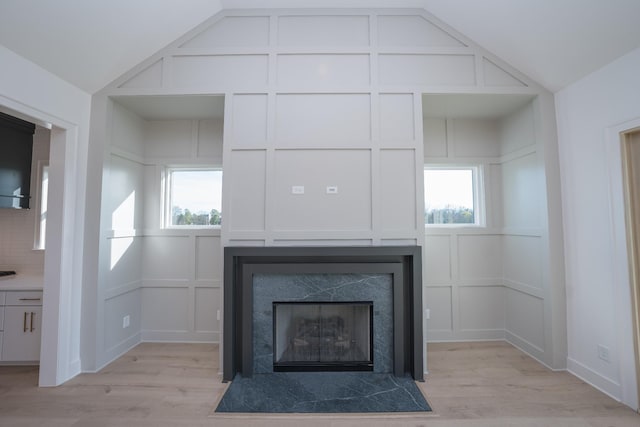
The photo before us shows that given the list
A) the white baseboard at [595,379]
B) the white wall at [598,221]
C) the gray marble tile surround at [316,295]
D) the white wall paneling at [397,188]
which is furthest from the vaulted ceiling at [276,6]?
the white baseboard at [595,379]

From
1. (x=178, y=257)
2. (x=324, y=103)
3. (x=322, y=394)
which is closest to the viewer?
(x=322, y=394)

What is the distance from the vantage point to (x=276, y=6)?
2.89 metres

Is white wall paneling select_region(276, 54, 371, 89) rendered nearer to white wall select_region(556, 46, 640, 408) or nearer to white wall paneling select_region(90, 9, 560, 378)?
white wall paneling select_region(90, 9, 560, 378)

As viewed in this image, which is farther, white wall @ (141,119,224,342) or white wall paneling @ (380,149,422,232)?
white wall @ (141,119,224,342)

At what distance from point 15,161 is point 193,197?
1781 millimetres

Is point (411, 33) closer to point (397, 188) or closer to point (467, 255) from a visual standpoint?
point (397, 188)

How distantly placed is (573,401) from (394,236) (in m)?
1.83

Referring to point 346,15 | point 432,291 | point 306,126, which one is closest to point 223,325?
point 306,126

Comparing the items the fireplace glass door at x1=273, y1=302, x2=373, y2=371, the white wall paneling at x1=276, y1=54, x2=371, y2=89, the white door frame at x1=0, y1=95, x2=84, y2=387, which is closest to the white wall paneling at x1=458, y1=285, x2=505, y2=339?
the fireplace glass door at x1=273, y1=302, x2=373, y2=371

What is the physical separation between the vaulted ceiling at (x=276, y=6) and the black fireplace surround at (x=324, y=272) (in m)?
2.04

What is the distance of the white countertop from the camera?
8.94ft

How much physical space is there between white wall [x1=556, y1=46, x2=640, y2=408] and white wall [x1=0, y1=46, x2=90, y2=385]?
179 inches

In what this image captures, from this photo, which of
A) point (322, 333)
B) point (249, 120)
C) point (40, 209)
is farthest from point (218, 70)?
point (322, 333)

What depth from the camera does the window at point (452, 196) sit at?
11.8 feet
